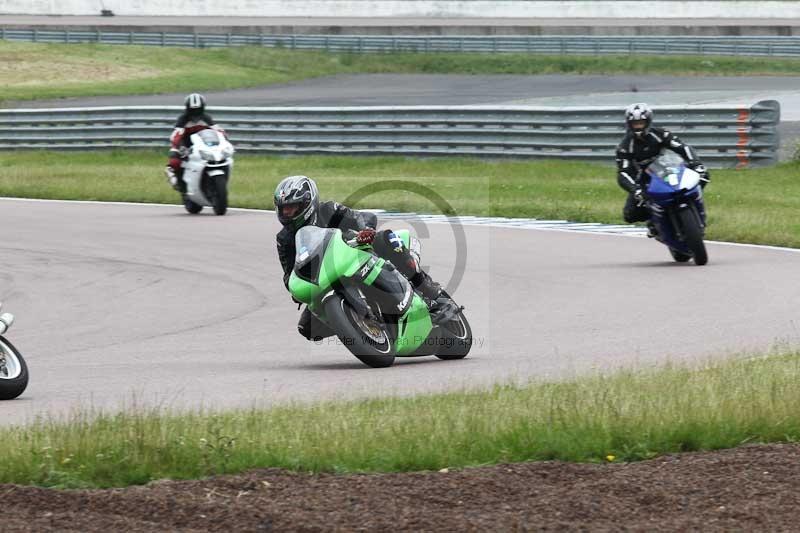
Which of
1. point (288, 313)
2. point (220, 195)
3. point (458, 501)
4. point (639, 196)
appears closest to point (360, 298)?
point (288, 313)

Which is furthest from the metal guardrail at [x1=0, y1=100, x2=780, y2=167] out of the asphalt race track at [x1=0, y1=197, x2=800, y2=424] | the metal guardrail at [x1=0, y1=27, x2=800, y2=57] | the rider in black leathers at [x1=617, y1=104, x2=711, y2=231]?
the metal guardrail at [x1=0, y1=27, x2=800, y2=57]

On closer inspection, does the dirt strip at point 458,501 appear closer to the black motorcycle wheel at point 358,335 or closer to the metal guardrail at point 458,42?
→ the black motorcycle wheel at point 358,335

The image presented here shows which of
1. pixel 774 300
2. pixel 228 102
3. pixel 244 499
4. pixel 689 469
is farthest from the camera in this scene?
pixel 228 102

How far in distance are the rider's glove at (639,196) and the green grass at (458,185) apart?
6.66ft

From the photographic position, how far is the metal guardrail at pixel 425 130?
23.4 meters

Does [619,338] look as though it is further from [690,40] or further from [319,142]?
[690,40]

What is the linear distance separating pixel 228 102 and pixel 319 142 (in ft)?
51.6

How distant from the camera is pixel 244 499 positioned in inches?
228

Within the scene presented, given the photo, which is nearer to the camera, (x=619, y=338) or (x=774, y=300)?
(x=619, y=338)

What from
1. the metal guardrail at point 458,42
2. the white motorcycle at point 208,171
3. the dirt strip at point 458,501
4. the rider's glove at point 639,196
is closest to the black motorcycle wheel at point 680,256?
the rider's glove at point 639,196

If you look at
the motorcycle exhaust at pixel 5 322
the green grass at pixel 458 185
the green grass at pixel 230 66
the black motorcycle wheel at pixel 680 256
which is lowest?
the black motorcycle wheel at pixel 680 256

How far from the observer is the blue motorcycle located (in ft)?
46.3

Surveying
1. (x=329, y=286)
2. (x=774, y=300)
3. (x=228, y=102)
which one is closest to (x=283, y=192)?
(x=329, y=286)

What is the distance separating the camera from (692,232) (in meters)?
14.0
